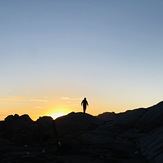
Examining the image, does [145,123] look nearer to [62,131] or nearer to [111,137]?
[111,137]

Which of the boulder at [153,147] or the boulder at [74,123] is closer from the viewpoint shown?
the boulder at [153,147]

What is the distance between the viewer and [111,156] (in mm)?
27234

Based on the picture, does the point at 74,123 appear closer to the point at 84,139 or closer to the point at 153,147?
the point at 84,139

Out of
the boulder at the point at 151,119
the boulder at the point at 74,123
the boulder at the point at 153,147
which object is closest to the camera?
the boulder at the point at 153,147

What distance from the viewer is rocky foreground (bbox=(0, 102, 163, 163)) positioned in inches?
1043

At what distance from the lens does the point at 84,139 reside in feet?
120

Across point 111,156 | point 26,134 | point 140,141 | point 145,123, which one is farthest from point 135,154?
point 26,134

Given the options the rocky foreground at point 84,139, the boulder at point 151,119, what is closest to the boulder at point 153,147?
the rocky foreground at point 84,139

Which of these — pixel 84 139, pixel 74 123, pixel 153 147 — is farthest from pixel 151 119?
pixel 153 147

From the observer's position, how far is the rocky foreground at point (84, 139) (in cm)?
2650

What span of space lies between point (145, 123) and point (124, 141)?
661 centimetres

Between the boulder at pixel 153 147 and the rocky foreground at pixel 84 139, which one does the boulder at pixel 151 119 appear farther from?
the boulder at pixel 153 147

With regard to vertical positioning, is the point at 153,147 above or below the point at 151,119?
below

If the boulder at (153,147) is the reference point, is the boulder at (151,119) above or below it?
above
